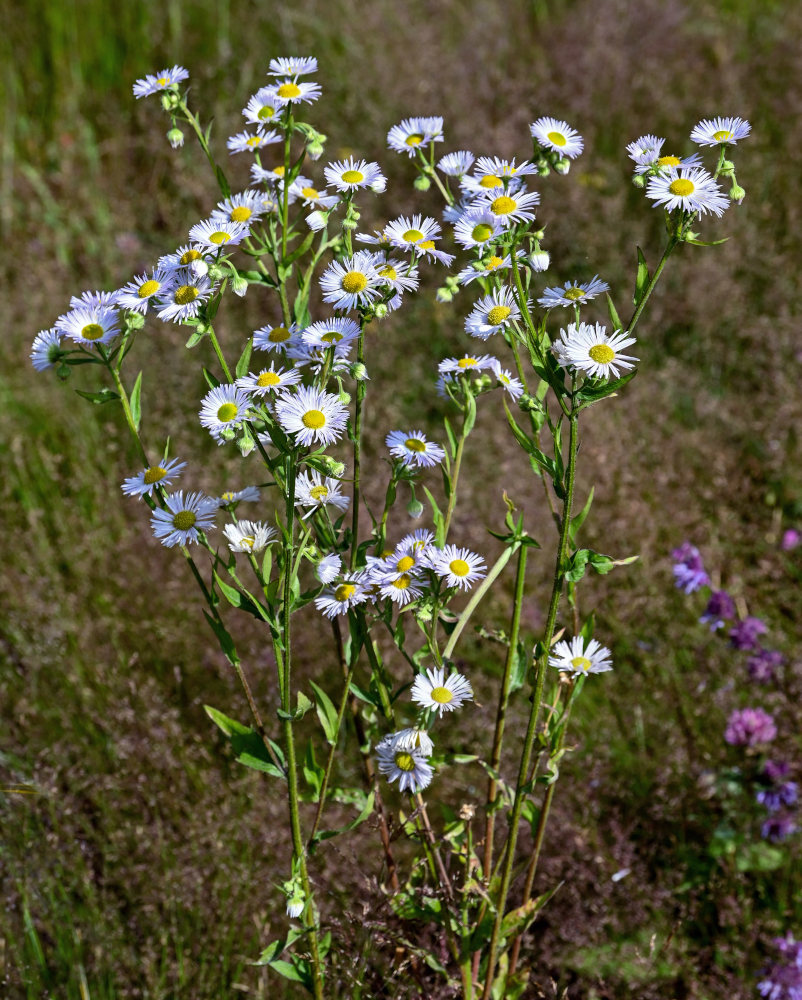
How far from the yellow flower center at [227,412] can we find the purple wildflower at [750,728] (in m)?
1.23

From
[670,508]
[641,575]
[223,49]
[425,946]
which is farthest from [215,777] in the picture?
[223,49]

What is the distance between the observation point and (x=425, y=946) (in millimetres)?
1490

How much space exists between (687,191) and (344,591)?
2.03ft

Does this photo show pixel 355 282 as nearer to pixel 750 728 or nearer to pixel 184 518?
pixel 184 518

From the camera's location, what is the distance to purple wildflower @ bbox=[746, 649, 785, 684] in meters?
1.86

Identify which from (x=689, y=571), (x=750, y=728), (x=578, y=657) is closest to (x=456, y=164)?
(x=578, y=657)

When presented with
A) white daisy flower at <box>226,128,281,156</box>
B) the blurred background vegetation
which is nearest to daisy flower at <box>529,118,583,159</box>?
white daisy flower at <box>226,128,281,156</box>

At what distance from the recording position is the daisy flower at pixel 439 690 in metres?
1.14

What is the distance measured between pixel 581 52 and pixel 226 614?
2.85 metres

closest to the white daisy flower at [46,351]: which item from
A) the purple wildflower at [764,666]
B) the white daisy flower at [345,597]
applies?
the white daisy flower at [345,597]

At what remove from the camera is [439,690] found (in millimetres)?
1158

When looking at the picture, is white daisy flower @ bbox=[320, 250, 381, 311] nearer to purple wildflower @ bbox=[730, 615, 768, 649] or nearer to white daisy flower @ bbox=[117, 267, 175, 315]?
white daisy flower @ bbox=[117, 267, 175, 315]

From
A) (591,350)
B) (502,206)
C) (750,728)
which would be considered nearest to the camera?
(591,350)

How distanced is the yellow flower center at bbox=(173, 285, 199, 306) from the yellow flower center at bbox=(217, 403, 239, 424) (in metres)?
0.14
